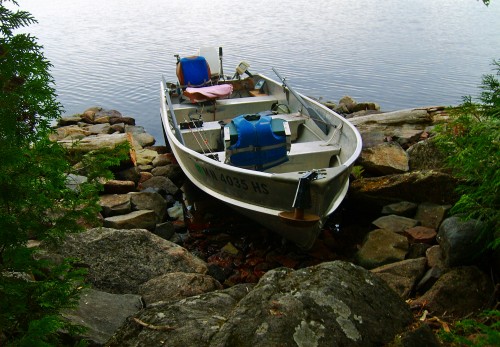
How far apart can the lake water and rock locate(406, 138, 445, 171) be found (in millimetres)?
9031

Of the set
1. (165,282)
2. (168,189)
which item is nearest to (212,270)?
(165,282)

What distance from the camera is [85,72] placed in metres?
23.3

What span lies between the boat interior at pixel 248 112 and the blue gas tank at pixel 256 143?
0.17 meters

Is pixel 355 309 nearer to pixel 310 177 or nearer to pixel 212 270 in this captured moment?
pixel 310 177

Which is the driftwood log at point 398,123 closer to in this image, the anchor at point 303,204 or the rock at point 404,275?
the anchor at point 303,204

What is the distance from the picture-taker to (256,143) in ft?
27.4

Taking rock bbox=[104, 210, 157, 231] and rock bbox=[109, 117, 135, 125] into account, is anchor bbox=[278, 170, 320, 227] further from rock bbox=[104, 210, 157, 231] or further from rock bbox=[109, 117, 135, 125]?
rock bbox=[109, 117, 135, 125]

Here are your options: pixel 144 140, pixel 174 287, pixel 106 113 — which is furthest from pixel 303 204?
pixel 106 113

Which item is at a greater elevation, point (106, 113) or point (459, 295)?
point (459, 295)

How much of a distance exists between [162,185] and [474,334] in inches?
312

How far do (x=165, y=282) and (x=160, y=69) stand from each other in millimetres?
18876

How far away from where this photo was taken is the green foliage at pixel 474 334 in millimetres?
2607

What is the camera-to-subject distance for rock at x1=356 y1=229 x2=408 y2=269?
22.4ft

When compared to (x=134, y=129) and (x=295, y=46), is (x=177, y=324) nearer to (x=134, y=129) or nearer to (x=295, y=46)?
(x=134, y=129)
